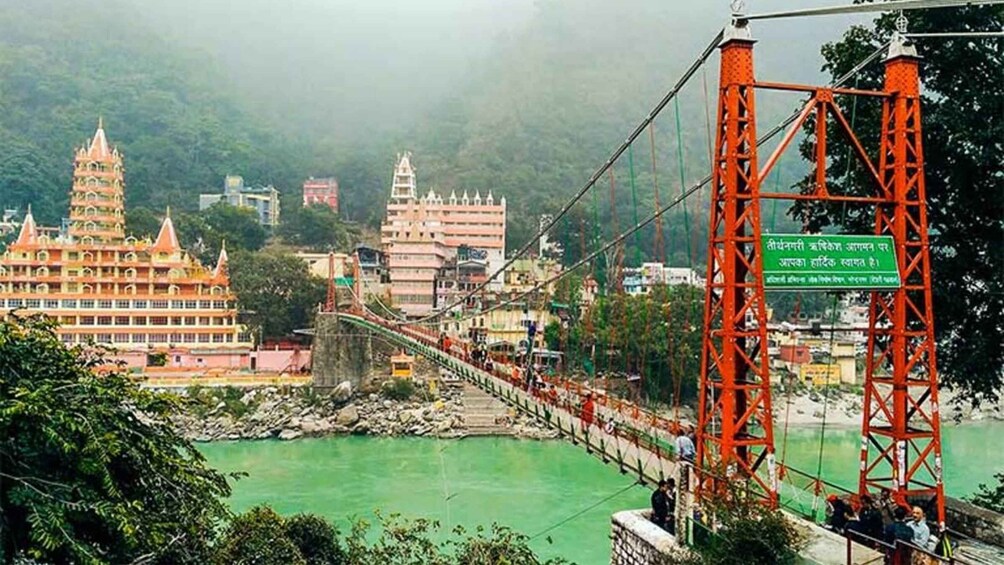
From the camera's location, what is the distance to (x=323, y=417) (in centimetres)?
1728

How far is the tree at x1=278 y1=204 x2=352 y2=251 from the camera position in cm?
3172

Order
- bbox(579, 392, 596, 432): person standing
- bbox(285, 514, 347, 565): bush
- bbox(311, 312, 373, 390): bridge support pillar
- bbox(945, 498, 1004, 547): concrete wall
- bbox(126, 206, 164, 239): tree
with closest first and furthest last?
1. bbox(945, 498, 1004, 547): concrete wall
2. bbox(285, 514, 347, 565): bush
3. bbox(579, 392, 596, 432): person standing
4. bbox(311, 312, 373, 390): bridge support pillar
5. bbox(126, 206, 164, 239): tree

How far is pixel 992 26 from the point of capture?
5.78 meters

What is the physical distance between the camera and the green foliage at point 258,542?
452 cm

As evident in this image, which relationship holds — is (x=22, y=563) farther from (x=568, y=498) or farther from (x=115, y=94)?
(x=115, y=94)

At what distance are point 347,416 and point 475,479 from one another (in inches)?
196

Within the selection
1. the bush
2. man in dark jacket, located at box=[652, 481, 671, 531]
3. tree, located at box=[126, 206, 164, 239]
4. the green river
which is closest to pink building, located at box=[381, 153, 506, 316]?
tree, located at box=[126, 206, 164, 239]

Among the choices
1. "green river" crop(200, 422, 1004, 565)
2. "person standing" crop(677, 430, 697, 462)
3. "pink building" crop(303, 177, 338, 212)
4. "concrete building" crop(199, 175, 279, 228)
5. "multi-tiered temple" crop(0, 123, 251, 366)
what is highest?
"pink building" crop(303, 177, 338, 212)

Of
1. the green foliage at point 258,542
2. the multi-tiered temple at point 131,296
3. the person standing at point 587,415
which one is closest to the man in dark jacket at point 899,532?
the person standing at point 587,415

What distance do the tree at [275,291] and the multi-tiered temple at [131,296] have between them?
5.38 ft

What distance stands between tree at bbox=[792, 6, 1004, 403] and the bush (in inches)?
148

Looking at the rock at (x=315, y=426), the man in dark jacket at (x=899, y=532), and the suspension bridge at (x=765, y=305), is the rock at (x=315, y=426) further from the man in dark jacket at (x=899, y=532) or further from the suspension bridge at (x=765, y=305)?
the man in dark jacket at (x=899, y=532)

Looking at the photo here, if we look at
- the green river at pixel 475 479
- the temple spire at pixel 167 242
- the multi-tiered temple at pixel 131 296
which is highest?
the temple spire at pixel 167 242

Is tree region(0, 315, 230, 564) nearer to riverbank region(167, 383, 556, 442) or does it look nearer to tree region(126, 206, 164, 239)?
riverbank region(167, 383, 556, 442)
